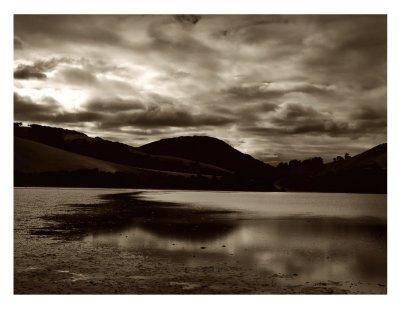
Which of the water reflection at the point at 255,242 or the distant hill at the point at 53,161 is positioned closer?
the water reflection at the point at 255,242

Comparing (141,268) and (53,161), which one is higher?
(53,161)

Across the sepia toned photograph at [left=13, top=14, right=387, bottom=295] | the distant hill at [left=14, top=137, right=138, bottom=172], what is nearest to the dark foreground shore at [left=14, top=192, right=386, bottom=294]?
the sepia toned photograph at [left=13, top=14, right=387, bottom=295]

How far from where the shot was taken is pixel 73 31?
20.2 metres

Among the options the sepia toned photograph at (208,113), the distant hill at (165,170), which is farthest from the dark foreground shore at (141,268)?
the distant hill at (165,170)

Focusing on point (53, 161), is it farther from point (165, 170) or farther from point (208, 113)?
point (208, 113)

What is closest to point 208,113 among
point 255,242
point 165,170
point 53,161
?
point 255,242

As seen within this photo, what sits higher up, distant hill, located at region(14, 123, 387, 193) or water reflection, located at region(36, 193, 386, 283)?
distant hill, located at region(14, 123, 387, 193)

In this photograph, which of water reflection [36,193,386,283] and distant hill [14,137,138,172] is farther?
distant hill [14,137,138,172]

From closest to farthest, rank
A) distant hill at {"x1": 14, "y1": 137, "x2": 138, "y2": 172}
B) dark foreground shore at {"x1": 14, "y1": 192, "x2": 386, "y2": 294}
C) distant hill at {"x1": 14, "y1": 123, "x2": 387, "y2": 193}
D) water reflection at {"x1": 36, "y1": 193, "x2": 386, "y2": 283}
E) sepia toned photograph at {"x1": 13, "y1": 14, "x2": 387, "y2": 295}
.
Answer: dark foreground shore at {"x1": 14, "y1": 192, "x2": 386, "y2": 294} < sepia toned photograph at {"x1": 13, "y1": 14, "x2": 387, "y2": 295} < water reflection at {"x1": 36, "y1": 193, "x2": 386, "y2": 283} < distant hill at {"x1": 14, "y1": 137, "x2": 138, "y2": 172} < distant hill at {"x1": 14, "y1": 123, "x2": 387, "y2": 193}

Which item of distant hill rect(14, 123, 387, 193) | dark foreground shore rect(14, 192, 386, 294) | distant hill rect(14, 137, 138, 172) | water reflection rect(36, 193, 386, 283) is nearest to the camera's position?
dark foreground shore rect(14, 192, 386, 294)

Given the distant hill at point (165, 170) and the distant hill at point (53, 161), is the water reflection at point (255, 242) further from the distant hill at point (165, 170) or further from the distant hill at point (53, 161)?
the distant hill at point (53, 161)

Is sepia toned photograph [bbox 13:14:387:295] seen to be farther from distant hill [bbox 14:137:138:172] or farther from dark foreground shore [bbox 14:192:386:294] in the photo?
distant hill [bbox 14:137:138:172]

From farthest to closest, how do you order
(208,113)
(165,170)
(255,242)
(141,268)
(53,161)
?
(165,170) → (53,161) → (208,113) → (255,242) → (141,268)

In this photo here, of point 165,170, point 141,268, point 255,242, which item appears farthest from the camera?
point 165,170
